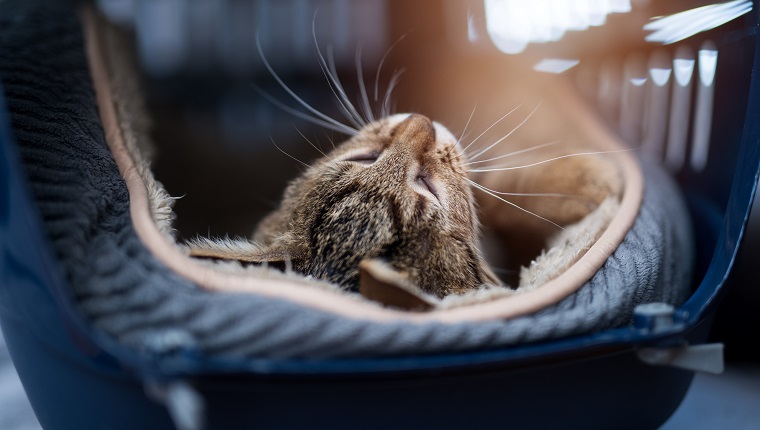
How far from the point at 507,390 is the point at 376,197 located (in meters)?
0.37

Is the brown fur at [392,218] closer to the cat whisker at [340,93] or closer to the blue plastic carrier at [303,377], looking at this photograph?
the cat whisker at [340,93]

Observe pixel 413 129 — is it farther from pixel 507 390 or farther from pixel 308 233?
pixel 507 390

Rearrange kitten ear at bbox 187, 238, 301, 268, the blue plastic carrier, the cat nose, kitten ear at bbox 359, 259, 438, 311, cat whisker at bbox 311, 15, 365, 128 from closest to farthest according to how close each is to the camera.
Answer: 1. the blue plastic carrier
2. kitten ear at bbox 359, 259, 438, 311
3. kitten ear at bbox 187, 238, 301, 268
4. the cat nose
5. cat whisker at bbox 311, 15, 365, 128

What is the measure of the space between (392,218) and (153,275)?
1.22ft

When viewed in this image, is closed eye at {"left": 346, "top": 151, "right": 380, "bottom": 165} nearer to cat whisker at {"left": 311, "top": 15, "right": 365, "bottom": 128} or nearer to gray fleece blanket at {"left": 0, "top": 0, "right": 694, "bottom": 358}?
cat whisker at {"left": 311, "top": 15, "right": 365, "bottom": 128}

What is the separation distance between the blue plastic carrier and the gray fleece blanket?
2 cm

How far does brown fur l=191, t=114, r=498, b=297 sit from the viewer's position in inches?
35.8

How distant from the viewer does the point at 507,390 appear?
70 centimetres

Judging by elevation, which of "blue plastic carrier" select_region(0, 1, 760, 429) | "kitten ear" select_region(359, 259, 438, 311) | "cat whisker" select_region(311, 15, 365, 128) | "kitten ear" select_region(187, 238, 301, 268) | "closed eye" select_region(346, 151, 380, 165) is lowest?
"blue plastic carrier" select_region(0, 1, 760, 429)

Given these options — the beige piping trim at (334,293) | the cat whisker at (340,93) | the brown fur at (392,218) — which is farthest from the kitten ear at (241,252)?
the cat whisker at (340,93)

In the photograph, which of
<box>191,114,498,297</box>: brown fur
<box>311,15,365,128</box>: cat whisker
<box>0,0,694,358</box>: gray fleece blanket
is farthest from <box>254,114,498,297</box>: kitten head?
<box>0,0,694,358</box>: gray fleece blanket

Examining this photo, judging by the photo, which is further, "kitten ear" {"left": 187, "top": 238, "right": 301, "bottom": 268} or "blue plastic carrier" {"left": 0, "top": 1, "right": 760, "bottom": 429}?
"kitten ear" {"left": 187, "top": 238, "right": 301, "bottom": 268}

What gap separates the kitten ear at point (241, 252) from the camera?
2.92 ft

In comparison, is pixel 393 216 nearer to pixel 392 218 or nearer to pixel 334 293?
pixel 392 218
